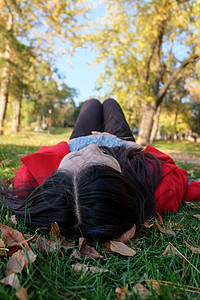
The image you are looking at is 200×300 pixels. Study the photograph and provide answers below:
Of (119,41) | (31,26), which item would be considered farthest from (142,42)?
(31,26)

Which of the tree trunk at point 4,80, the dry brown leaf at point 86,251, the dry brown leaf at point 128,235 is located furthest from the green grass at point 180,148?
the dry brown leaf at point 86,251

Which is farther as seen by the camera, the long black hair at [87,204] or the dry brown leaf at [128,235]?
the dry brown leaf at [128,235]

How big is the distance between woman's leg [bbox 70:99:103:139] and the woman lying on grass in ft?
5.00

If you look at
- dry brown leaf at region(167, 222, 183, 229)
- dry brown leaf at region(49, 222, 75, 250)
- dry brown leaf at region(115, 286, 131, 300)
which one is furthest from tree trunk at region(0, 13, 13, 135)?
dry brown leaf at region(115, 286, 131, 300)

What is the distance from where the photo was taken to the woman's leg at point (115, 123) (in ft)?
11.7

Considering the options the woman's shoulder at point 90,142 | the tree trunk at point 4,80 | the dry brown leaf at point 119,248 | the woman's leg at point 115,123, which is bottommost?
the dry brown leaf at point 119,248

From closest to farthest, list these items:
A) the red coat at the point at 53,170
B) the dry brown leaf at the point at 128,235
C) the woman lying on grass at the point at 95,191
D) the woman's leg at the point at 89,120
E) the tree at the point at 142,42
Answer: the woman lying on grass at the point at 95,191 → the dry brown leaf at the point at 128,235 → the red coat at the point at 53,170 → the woman's leg at the point at 89,120 → the tree at the point at 142,42

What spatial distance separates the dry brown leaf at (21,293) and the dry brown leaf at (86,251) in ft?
1.46

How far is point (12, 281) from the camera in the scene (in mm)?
961

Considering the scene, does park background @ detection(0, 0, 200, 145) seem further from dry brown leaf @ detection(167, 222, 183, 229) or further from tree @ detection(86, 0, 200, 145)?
dry brown leaf @ detection(167, 222, 183, 229)

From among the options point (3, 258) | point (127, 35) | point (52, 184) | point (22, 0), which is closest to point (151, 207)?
point (52, 184)

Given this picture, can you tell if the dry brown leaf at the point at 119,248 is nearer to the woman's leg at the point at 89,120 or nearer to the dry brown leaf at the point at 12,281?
the dry brown leaf at the point at 12,281

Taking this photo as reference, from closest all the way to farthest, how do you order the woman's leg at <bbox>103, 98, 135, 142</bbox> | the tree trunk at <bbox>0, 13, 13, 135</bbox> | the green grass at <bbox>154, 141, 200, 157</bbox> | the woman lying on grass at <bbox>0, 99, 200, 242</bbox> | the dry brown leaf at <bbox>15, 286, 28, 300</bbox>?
the dry brown leaf at <bbox>15, 286, 28, 300</bbox> → the woman lying on grass at <bbox>0, 99, 200, 242</bbox> → the woman's leg at <bbox>103, 98, 135, 142</bbox> → the tree trunk at <bbox>0, 13, 13, 135</bbox> → the green grass at <bbox>154, 141, 200, 157</bbox>

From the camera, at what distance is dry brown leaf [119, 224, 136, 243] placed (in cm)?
150
